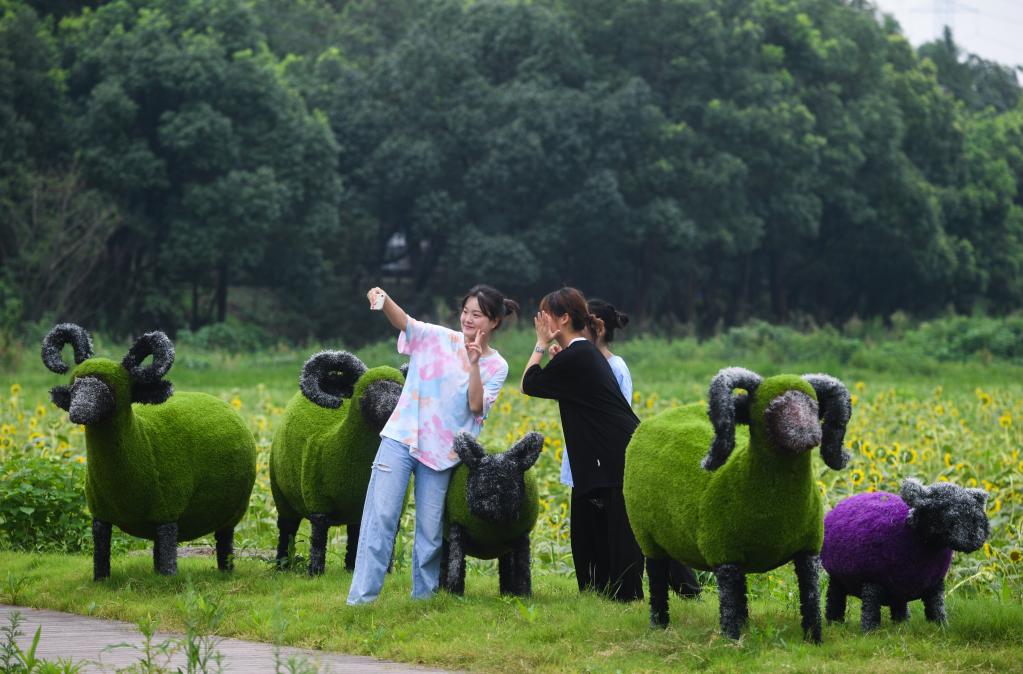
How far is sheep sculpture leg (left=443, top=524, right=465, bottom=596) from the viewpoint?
27.1 ft

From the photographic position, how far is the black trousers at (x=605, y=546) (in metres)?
8.20

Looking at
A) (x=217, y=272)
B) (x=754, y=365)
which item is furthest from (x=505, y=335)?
(x=217, y=272)

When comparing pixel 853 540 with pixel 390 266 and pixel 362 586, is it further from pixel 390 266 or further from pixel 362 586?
pixel 390 266

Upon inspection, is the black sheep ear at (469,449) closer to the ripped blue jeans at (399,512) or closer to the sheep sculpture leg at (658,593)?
the ripped blue jeans at (399,512)

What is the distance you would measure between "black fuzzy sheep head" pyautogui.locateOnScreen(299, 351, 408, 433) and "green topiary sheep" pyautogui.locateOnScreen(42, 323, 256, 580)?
0.75m

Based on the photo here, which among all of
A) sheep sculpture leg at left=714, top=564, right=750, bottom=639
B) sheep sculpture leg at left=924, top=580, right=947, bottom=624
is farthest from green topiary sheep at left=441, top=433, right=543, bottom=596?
sheep sculpture leg at left=924, top=580, right=947, bottom=624

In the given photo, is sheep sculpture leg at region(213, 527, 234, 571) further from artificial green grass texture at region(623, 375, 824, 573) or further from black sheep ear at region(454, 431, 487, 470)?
artificial green grass texture at region(623, 375, 824, 573)

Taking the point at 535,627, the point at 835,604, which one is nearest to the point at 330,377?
the point at 535,627

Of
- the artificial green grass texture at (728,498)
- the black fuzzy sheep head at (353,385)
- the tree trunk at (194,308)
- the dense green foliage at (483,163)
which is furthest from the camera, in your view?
the tree trunk at (194,308)

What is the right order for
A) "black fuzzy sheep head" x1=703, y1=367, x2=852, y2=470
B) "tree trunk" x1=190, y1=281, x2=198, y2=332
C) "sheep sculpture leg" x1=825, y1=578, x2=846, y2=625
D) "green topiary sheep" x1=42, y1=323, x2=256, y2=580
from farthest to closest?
1. "tree trunk" x1=190, y1=281, x2=198, y2=332
2. "green topiary sheep" x1=42, y1=323, x2=256, y2=580
3. "sheep sculpture leg" x1=825, y1=578, x2=846, y2=625
4. "black fuzzy sheep head" x1=703, y1=367, x2=852, y2=470

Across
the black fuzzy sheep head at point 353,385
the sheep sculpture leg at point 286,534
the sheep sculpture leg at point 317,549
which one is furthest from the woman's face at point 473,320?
the sheep sculpture leg at point 286,534

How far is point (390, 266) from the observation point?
47375mm

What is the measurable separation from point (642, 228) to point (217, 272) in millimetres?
12770

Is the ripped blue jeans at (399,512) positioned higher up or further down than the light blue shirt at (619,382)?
further down
